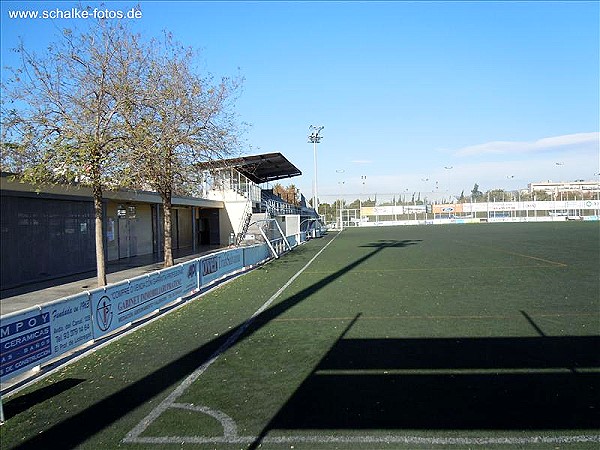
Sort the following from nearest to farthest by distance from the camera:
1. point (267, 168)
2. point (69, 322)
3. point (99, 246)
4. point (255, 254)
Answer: point (69, 322) → point (99, 246) → point (255, 254) → point (267, 168)

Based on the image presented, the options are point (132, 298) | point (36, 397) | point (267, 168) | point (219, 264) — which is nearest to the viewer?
point (36, 397)

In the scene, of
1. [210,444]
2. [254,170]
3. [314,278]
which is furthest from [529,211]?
[210,444]

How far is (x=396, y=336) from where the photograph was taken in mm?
7945

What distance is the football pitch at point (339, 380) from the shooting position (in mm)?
4445

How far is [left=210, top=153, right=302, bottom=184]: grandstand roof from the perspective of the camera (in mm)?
35469

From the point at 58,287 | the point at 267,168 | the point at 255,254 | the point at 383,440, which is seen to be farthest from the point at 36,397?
the point at 267,168

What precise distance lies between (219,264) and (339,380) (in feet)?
34.9

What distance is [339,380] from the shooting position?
231 inches

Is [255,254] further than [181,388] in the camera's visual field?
Yes

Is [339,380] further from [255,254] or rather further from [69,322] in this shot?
[255,254]

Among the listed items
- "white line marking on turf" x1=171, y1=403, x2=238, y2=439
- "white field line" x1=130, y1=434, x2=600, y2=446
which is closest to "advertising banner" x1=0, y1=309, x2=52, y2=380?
"white line marking on turf" x1=171, y1=403, x2=238, y2=439

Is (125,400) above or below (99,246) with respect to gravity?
below

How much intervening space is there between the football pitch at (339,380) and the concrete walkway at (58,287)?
4.00 metres

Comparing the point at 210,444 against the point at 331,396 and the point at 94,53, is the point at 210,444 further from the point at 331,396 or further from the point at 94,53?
the point at 94,53
